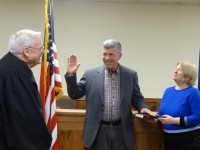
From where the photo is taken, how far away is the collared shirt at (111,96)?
94.5 inches

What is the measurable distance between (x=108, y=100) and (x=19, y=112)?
2.90 feet

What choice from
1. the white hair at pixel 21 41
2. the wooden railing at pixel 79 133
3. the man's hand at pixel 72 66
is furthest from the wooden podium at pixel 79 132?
the white hair at pixel 21 41

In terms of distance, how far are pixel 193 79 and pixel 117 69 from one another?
0.63 metres

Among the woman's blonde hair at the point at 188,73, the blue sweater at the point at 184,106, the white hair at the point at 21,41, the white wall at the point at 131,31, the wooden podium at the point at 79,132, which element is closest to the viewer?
the white hair at the point at 21,41

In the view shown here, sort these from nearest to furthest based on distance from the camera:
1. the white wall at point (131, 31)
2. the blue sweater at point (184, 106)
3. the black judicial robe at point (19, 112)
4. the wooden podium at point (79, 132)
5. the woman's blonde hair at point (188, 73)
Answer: the black judicial robe at point (19, 112) → the blue sweater at point (184, 106) → the woman's blonde hair at point (188, 73) → the wooden podium at point (79, 132) → the white wall at point (131, 31)

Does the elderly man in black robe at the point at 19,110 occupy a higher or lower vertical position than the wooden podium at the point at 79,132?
higher

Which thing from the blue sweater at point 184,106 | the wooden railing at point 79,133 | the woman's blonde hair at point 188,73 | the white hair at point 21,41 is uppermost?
the white hair at point 21,41

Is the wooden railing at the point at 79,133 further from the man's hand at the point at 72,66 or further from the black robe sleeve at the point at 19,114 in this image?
the black robe sleeve at the point at 19,114

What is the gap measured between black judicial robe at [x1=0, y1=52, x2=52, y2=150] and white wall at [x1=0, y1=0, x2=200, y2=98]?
12.6 feet

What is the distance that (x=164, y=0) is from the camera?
5.57 m

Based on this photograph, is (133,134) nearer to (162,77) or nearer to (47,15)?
(47,15)

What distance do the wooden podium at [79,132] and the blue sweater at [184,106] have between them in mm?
177

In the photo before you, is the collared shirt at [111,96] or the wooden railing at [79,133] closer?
the collared shirt at [111,96]

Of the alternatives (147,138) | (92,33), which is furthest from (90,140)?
(92,33)
